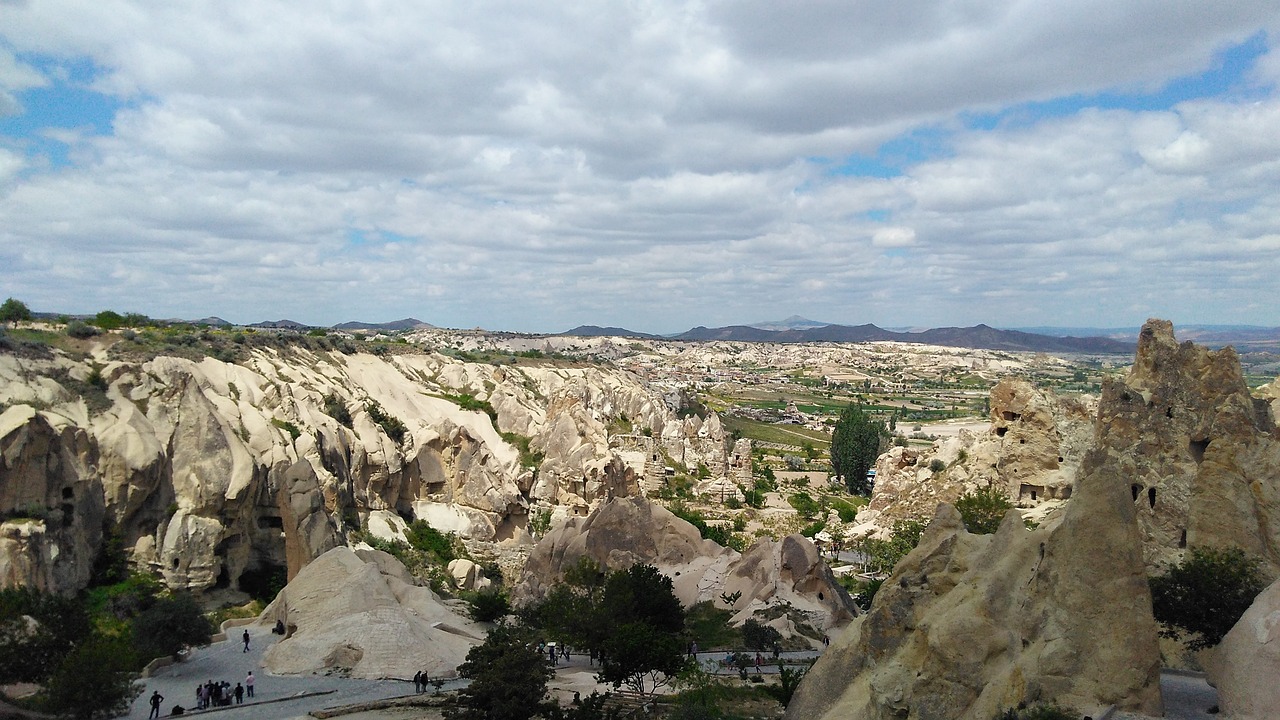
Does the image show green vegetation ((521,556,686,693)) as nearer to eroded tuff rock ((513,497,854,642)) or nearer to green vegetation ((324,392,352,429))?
eroded tuff rock ((513,497,854,642))

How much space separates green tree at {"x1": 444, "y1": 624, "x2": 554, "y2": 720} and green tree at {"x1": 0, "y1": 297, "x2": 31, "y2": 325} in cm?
4840

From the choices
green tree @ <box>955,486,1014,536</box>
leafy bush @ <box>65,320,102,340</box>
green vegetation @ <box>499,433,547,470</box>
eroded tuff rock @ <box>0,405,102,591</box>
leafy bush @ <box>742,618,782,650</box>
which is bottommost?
leafy bush @ <box>742,618,782,650</box>

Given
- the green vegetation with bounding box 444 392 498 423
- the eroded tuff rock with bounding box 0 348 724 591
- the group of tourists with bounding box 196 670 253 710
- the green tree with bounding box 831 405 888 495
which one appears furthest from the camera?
the green tree with bounding box 831 405 888 495

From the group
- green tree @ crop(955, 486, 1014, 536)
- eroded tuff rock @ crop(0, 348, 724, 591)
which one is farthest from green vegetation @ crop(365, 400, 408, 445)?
green tree @ crop(955, 486, 1014, 536)

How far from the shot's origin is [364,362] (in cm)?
7069

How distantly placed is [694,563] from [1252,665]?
27332mm

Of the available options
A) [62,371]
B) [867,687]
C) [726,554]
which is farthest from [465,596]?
[867,687]

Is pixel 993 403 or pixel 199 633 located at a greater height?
pixel 993 403

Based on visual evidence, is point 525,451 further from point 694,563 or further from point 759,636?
point 759,636

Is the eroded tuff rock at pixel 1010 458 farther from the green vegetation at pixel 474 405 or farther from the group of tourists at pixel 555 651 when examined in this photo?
the green vegetation at pixel 474 405

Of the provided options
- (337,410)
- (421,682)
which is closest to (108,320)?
(337,410)

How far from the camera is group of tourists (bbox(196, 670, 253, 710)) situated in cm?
2352

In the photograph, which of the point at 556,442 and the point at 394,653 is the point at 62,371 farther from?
the point at 556,442

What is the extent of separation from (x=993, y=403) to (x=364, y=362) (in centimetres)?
4914
